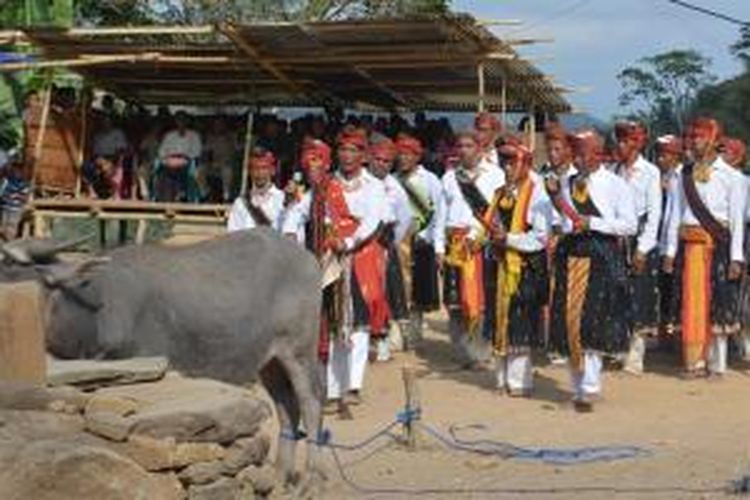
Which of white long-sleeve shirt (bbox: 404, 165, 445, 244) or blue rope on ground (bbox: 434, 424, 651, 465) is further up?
white long-sleeve shirt (bbox: 404, 165, 445, 244)

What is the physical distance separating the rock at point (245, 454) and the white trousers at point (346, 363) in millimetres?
4298

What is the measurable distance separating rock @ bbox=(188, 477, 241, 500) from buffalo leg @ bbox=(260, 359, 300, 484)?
6.85ft

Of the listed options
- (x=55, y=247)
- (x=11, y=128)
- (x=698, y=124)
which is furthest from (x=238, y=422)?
(x=11, y=128)

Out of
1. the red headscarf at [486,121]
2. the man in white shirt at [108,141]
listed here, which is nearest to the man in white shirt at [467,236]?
the red headscarf at [486,121]

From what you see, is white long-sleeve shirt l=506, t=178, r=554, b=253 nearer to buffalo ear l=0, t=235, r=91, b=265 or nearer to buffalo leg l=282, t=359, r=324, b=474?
buffalo leg l=282, t=359, r=324, b=474

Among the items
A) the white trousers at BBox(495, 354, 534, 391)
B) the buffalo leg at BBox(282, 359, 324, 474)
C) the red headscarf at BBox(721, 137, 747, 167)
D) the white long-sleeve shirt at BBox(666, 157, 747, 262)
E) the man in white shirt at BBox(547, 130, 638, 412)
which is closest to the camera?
the buffalo leg at BBox(282, 359, 324, 474)

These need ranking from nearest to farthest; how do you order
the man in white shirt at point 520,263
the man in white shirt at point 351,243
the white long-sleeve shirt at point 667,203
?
the man in white shirt at point 351,243, the man in white shirt at point 520,263, the white long-sleeve shirt at point 667,203

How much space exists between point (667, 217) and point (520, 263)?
1.65 m

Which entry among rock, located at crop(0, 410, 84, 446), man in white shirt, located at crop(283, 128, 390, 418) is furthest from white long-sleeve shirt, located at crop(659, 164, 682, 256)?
rock, located at crop(0, 410, 84, 446)

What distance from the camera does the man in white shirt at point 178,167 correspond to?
18.0 m

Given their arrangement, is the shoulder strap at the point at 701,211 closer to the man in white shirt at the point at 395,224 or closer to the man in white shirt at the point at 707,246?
the man in white shirt at the point at 707,246

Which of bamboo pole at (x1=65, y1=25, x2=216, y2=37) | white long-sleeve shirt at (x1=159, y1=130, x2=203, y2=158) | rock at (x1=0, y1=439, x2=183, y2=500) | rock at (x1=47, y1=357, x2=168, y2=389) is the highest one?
bamboo pole at (x1=65, y1=25, x2=216, y2=37)

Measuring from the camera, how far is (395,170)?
14820mm

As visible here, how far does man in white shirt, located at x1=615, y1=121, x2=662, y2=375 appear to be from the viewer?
12.4 metres
